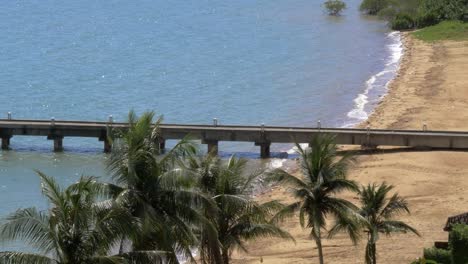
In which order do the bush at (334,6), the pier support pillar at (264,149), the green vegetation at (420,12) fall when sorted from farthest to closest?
the bush at (334,6) → the green vegetation at (420,12) → the pier support pillar at (264,149)

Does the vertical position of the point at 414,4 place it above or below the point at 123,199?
above

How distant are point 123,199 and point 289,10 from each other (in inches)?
4092

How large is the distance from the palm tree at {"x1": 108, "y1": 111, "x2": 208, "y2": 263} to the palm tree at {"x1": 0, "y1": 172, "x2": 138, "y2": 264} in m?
1.24

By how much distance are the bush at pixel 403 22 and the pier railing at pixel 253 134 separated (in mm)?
49619

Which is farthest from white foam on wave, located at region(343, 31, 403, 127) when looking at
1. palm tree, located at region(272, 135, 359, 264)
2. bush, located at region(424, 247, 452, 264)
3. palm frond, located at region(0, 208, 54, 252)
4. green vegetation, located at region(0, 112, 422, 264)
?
palm frond, located at region(0, 208, 54, 252)

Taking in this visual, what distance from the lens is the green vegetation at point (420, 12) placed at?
3708 inches

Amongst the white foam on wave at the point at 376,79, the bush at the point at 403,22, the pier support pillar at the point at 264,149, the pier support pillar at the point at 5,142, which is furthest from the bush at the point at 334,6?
the pier support pillar at the point at 5,142

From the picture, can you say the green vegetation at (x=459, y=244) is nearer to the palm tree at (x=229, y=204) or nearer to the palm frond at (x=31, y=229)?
the palm tree at (x=229, y=204)

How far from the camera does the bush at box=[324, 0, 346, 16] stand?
112m

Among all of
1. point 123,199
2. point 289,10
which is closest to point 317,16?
point 289,10

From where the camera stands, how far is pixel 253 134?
51.7 m

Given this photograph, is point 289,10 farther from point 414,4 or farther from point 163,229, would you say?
point 163,229

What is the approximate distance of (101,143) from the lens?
55.7 meters

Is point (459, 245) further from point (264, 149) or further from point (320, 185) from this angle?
point (264, 149)
